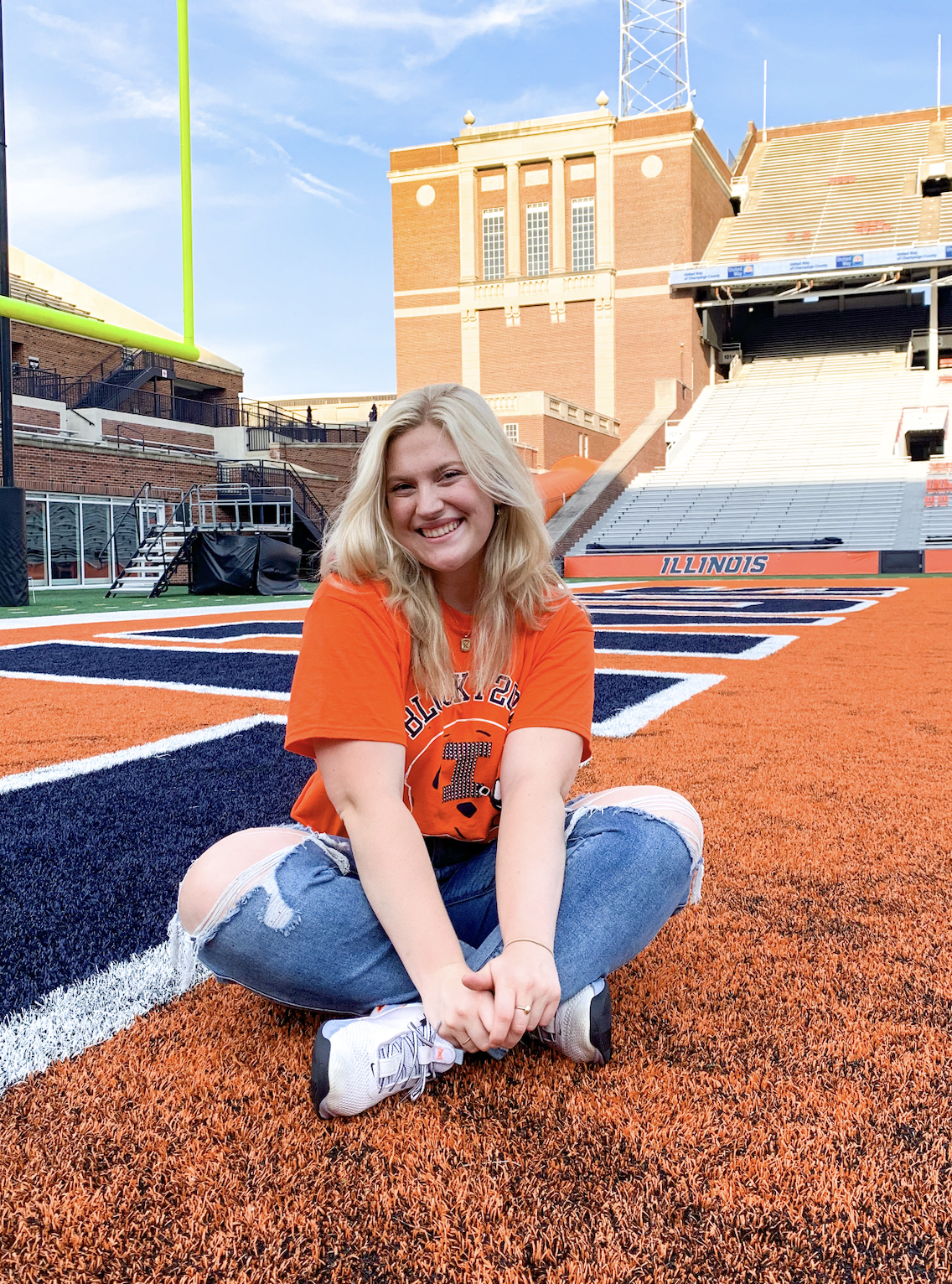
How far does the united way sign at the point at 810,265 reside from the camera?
100 ft

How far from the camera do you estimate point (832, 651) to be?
273 inches

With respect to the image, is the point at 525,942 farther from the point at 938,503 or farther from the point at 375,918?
the point at 938,503

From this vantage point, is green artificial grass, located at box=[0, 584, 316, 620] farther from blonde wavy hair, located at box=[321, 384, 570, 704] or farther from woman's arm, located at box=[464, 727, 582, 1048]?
woman's arm, located at box=[464, 727, 582, 1048]

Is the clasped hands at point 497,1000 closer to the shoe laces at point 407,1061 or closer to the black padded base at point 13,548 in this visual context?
the shoe laces at point 407,1061

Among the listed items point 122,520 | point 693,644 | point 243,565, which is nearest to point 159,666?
point 693,644

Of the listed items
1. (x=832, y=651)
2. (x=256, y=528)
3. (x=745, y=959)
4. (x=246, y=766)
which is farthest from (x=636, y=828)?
(x=256, y=528)

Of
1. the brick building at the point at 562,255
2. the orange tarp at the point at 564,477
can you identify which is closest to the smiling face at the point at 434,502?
the orange tarp at the point at 564,477

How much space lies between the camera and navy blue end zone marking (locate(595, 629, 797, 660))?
7098 millimetres

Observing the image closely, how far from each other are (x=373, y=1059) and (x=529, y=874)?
368mm

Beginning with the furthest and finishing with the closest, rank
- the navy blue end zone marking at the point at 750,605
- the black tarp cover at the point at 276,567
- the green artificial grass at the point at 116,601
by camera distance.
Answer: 1. the black tarp cover at the point at 276,567
2. the green artificial grass at the point at 116,601
3. the navy blue end zone marking at the point at 750,605

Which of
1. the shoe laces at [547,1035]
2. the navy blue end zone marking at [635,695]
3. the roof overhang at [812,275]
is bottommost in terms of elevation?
the shoe laces at [547,1035]

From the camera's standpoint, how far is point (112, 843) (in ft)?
8.77

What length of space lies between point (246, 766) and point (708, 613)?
786 centimetres

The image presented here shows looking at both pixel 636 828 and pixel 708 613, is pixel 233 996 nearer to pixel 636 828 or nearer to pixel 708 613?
pixel 636 828
